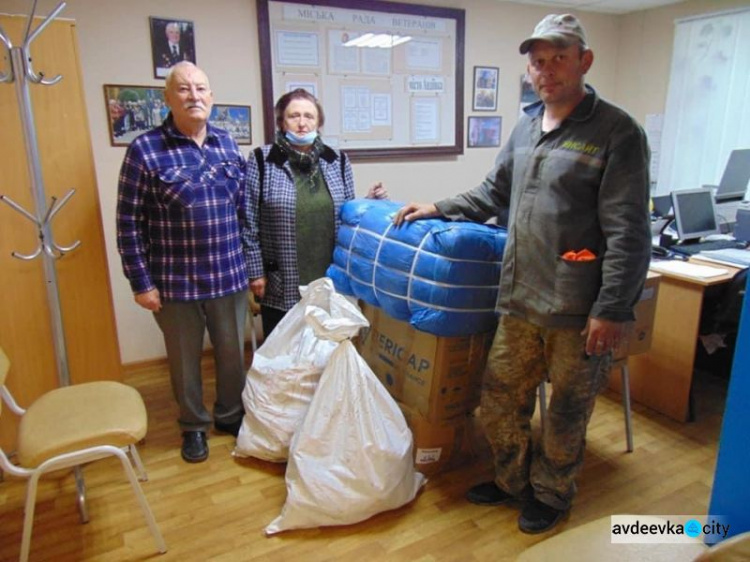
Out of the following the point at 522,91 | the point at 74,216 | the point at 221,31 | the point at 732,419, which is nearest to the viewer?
the point at 732,419

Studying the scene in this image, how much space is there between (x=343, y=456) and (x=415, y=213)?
869 millimetres

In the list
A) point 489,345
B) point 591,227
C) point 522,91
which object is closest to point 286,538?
point 489,345

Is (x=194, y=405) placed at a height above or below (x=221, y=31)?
below

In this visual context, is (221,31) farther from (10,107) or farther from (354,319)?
(354,319)

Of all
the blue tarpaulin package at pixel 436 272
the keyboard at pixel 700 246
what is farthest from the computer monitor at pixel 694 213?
the blue tarpaulin package at pixel 436 272

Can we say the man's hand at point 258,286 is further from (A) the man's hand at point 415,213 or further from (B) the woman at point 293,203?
(A) the man's hand at point 415,213

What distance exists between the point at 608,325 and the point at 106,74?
262 centimetres

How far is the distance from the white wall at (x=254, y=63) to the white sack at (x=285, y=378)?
1.27m

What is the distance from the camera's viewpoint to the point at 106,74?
276 centimetres

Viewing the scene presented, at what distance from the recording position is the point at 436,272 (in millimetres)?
1797

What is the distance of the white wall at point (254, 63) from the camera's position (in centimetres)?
274

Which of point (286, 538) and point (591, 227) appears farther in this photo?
point (286, 538)

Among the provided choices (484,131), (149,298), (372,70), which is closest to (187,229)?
(149,298)

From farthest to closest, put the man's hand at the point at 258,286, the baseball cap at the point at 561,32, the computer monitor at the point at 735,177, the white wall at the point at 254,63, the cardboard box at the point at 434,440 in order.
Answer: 1. the computer monitor at the point at 735,177
2. the white wall at the point at 254,63
3. the man's hand at the point at 258,286
4. the cardboard box at the point at 434,440
5. the baseball cap at the point at 561,32
